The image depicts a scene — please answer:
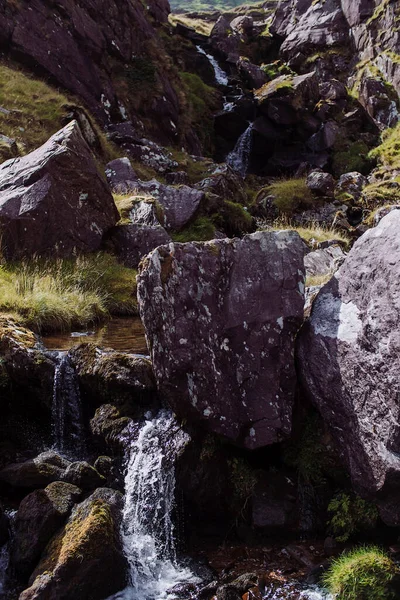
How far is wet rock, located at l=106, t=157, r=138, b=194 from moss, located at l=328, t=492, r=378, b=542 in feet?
41.3

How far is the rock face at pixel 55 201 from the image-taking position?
1082 centimetres

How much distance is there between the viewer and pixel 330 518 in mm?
5789

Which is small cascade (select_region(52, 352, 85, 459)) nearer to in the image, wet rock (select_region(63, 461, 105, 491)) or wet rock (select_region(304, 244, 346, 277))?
wet rock (select_region(63, 461, 105, 491))

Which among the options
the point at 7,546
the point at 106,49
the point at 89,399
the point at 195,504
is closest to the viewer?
the point at 7,546

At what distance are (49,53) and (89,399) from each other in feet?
68.0

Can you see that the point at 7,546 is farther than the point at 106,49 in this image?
No

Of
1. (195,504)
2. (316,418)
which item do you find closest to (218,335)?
(316,418)

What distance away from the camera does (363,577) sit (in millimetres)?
4625

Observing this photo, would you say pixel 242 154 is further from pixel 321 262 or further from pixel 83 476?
pixel 83 476

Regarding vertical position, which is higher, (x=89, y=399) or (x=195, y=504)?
(x=89, y=399)

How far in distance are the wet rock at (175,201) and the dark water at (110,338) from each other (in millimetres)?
6090

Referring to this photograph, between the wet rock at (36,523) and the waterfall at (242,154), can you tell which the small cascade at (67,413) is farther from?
the waterfall at (242,154)

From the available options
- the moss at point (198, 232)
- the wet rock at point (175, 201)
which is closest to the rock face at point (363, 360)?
the moss at point (198, 232)

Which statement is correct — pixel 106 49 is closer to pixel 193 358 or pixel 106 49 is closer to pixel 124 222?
pixel 124 222
